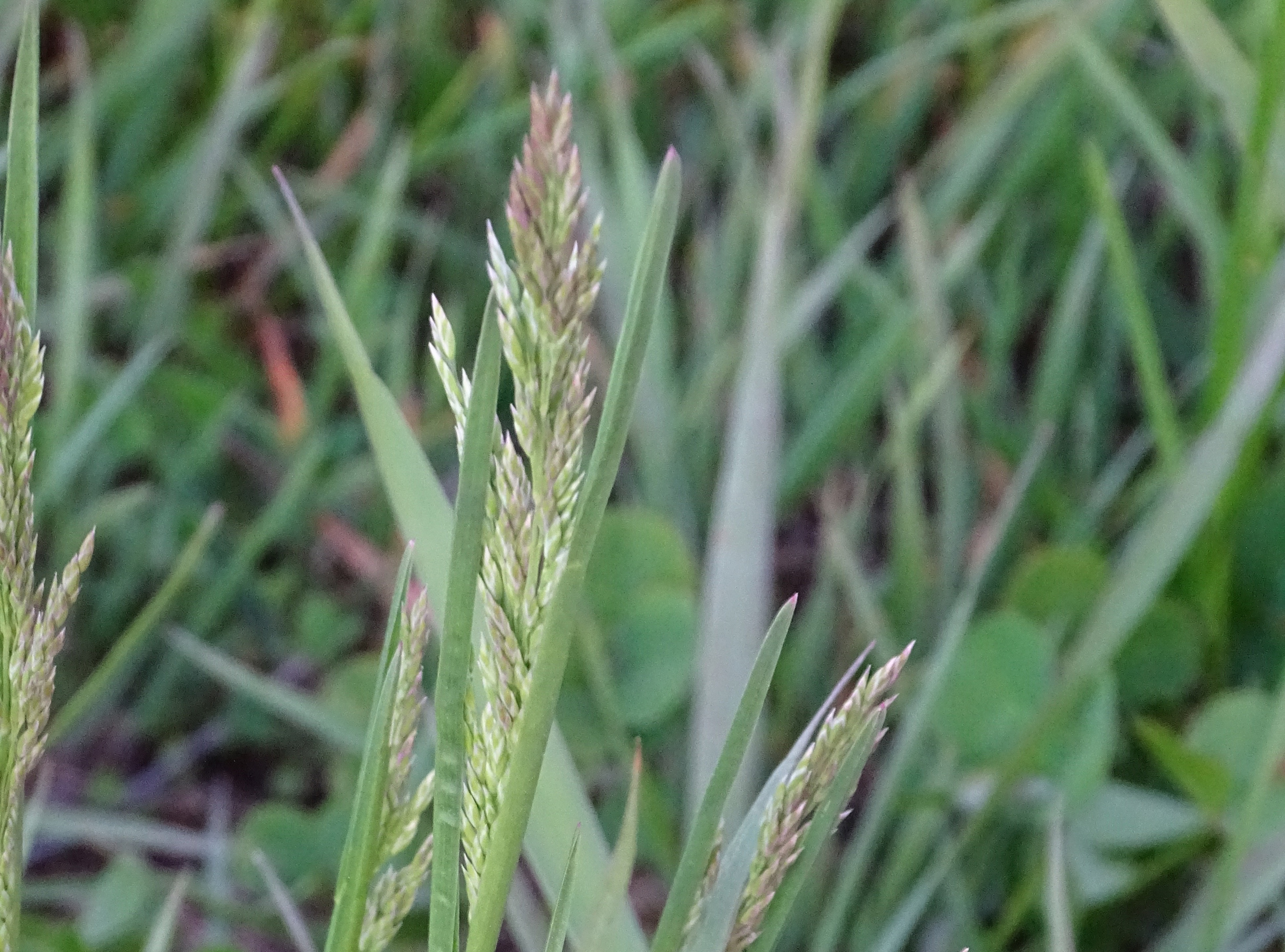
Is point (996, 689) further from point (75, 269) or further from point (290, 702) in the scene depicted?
point (75, 269)

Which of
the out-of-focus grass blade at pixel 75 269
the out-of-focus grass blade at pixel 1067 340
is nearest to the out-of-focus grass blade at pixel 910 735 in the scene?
the out-of-focus grass blade at pixel 1067 340

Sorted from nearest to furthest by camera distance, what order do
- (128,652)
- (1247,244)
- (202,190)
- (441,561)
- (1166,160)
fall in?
1. (441,561)
2. (128,652)
3. (1247,244)
4. (1166,160)
5. (202,190)

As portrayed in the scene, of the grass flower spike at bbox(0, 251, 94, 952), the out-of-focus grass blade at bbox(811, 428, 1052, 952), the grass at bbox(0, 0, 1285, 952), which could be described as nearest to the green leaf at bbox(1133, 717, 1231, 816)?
the grass at bbox(0, 0, 1285, 952)

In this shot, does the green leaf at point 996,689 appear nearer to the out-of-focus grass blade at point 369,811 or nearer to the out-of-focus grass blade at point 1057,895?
the out-of-focus grass blade at point 1057,895

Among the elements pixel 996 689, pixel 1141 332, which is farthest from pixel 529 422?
pixel 1141 332

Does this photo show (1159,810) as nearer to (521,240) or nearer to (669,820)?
(669,820)

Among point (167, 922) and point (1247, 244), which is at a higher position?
point (1247, 244)
